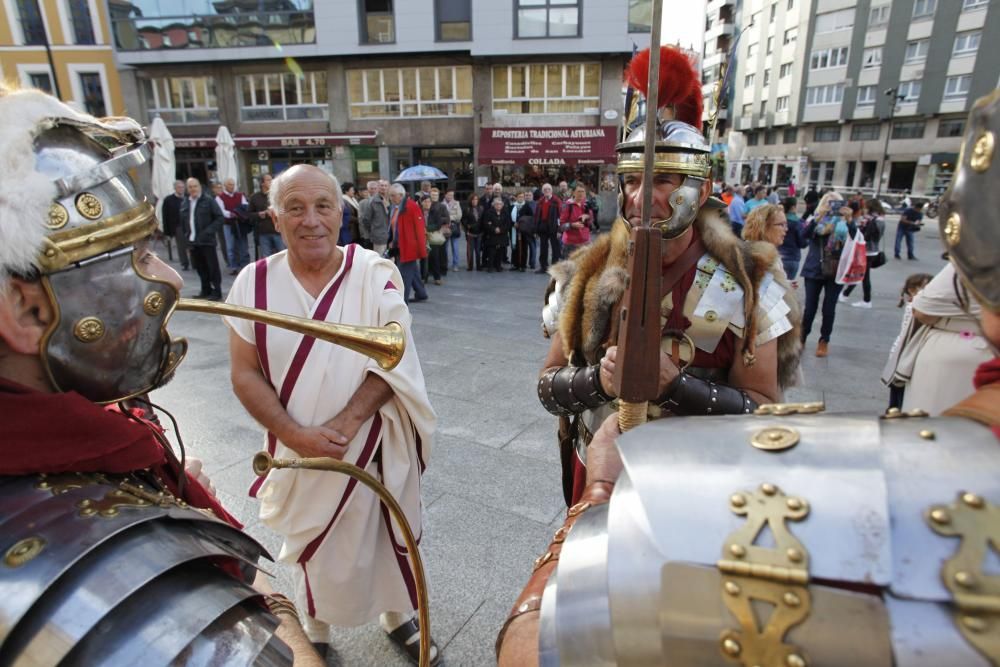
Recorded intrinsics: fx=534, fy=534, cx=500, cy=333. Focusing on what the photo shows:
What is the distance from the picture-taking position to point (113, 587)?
0.78 meters

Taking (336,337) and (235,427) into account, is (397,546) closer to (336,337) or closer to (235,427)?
(336,337)

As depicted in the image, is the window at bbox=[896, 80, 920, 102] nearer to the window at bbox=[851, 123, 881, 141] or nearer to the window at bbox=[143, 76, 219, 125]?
the window at bbox=[851, 123, 881, 141]

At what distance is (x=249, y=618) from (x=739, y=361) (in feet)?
Result: 5.13

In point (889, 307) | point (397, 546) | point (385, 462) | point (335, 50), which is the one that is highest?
point (335, 50)

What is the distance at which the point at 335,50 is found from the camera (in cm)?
1942

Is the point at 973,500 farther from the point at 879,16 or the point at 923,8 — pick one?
the point at 879,16

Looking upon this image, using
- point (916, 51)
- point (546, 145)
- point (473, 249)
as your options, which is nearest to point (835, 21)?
point (916, 51)

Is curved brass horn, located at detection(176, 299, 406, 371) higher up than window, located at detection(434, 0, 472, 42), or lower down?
lower down

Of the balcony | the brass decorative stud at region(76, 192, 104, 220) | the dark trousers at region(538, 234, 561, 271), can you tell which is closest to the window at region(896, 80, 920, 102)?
the balcony

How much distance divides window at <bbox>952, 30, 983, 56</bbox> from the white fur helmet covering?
48501 mm

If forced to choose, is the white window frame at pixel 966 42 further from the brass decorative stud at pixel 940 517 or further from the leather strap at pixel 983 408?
the brass decorative stud at pixel 940 517

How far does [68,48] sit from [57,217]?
90.8 ft

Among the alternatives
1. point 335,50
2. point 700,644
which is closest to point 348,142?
point 335,50

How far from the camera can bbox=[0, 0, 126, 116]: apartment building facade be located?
20.4 m
